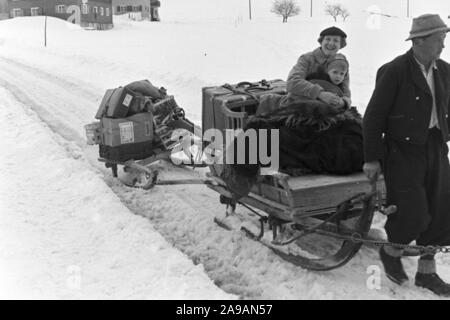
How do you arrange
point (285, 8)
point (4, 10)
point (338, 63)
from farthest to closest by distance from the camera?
point (285, 8) → point (4, 10) → point (338, 63)

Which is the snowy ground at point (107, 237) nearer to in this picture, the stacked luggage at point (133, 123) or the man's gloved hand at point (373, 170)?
the stacked luggage at point (133, 123)

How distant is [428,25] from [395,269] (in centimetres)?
181

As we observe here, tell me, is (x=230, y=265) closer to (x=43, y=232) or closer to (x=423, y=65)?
(x=43, y=232)

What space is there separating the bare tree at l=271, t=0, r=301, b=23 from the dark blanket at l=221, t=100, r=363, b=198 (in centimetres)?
6229

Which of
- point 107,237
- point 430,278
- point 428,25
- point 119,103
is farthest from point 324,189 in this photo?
point 119,103

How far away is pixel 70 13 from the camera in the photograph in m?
51.2

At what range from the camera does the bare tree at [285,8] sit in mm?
65875

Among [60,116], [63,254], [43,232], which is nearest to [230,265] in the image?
[63,254]

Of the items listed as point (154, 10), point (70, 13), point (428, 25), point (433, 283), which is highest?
point (154, 10)

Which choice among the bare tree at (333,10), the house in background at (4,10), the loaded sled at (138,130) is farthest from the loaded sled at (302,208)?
the bare tree at (333,10)

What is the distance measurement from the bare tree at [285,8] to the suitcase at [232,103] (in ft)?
200

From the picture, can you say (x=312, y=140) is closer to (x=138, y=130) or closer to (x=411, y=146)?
(x=411, y=146)

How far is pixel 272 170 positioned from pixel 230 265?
2.90ft
